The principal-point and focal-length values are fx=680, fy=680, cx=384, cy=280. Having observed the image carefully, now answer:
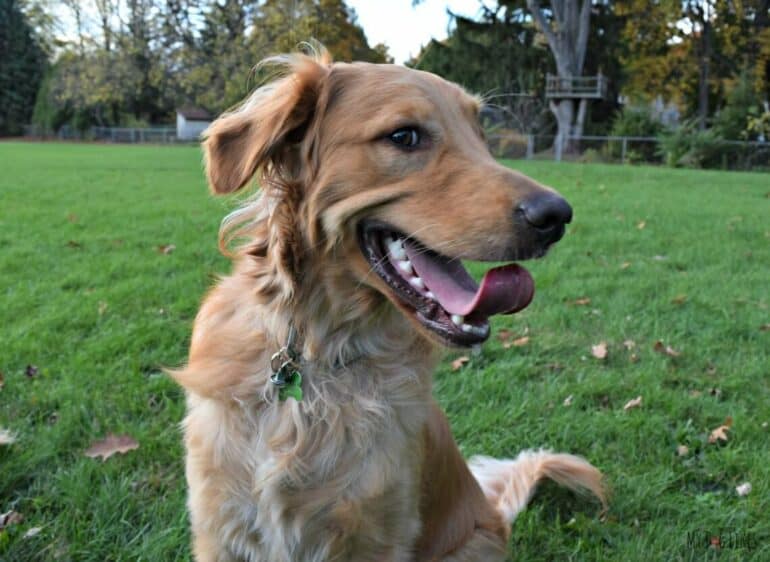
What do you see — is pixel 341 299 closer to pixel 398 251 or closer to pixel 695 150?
pixel 398 251

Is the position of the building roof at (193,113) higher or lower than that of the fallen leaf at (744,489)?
higher

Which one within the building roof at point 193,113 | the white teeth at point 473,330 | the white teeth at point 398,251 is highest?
the building roof at point 193,113

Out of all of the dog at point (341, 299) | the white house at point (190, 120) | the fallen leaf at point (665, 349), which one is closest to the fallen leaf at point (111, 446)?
the dog at point (341, 299)

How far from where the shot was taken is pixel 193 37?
126 ft

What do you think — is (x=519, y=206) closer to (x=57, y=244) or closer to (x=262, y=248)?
(x=262, y=248)

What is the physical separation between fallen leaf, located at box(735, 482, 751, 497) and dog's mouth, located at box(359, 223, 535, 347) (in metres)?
1.76

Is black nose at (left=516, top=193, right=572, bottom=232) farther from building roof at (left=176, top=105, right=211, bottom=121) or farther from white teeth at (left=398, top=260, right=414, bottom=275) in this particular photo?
building roof at (left=176, top=105, right=211, bottom=121)

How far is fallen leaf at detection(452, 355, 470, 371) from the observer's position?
13.6 feet

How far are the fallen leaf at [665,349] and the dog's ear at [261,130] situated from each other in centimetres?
320

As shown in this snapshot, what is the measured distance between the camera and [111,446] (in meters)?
3.08

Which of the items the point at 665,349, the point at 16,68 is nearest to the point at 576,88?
the point at 665,349

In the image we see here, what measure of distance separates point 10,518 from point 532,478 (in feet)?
6.88

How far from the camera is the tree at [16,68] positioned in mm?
49438

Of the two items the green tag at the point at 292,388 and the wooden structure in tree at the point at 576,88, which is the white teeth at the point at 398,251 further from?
the wooden structure in tree at the point at 576,88
